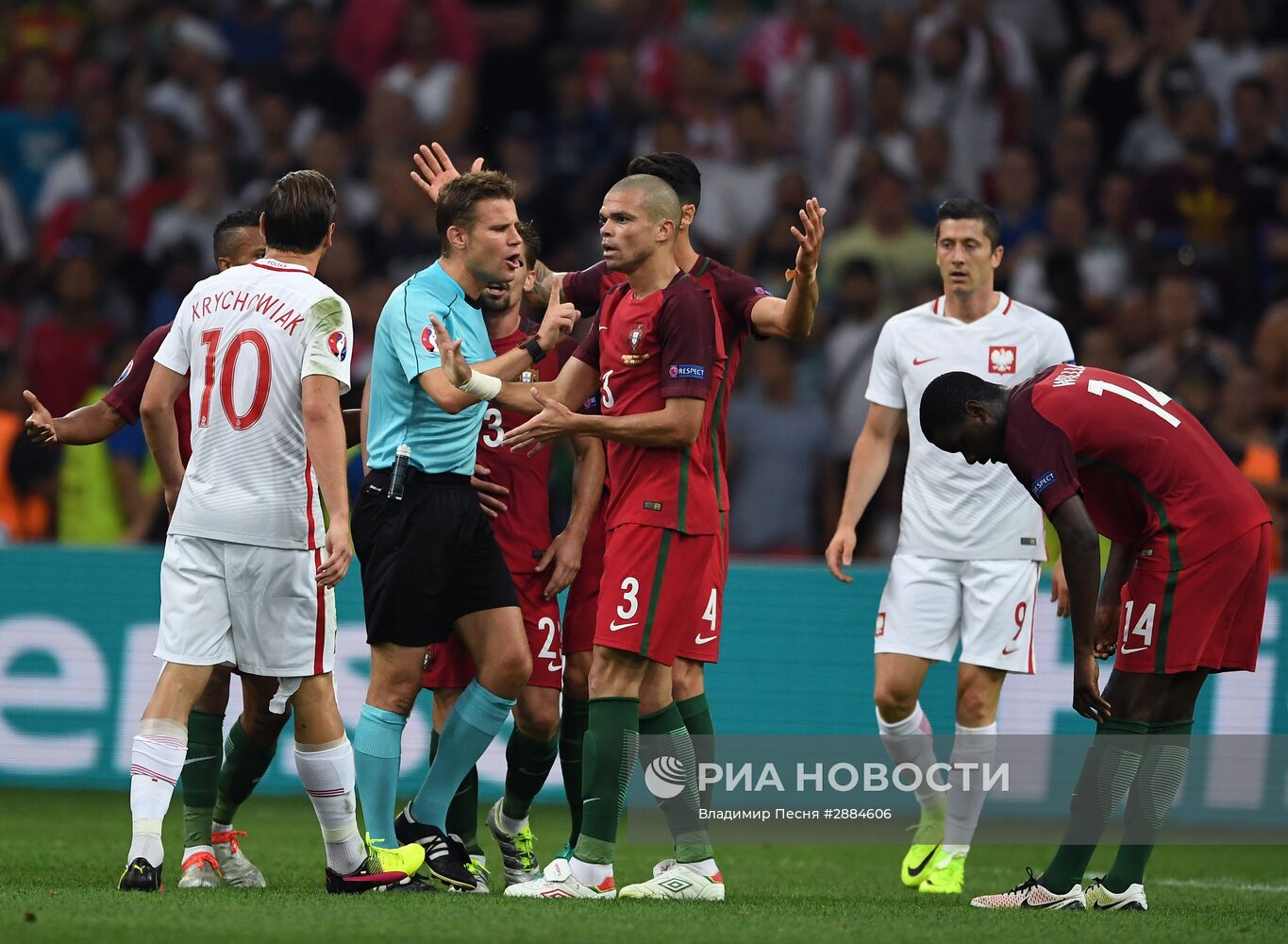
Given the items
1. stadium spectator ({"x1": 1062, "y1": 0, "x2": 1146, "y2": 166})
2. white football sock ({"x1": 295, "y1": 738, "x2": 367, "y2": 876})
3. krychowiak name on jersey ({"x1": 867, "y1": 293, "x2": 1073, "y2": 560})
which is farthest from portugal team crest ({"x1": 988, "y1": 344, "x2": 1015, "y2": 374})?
stadium spectator ({"x1": 1062, "y1": 0, "x2": 1146, "y2": 166})

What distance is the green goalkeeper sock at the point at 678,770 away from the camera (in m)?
6.87

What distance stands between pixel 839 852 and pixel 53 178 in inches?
397

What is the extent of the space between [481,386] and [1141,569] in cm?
254

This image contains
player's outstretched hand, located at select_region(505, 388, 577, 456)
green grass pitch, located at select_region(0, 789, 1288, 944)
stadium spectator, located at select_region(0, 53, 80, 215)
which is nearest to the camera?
green grass pitch, located at select_region(0, 789, 1288, 944)

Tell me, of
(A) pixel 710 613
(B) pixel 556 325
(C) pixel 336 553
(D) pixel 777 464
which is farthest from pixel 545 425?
(D) pixel 777 464

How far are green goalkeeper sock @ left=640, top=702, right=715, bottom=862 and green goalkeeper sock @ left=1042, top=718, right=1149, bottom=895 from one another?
133 centimetres

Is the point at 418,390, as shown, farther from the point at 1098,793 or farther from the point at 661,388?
the point at 1098,793

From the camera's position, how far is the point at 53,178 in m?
15.9

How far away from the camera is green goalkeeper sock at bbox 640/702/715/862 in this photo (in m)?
6.87

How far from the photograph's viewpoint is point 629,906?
6406 millimetres

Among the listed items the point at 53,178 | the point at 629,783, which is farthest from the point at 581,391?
the point at 53,178

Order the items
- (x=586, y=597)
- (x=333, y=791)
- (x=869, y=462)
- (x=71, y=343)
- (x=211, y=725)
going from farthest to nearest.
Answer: (x=71, y=343) < (x=869, y=462) < (x=586, y=597) < (x=211, y=725) < (x=333, y=791)

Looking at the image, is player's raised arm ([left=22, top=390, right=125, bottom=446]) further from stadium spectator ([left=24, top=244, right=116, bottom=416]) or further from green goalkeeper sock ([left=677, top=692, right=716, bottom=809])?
stadium spectator ([left=24, top=244, right=116, bottom=416])

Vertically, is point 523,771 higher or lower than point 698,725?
lower
